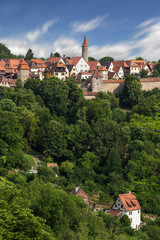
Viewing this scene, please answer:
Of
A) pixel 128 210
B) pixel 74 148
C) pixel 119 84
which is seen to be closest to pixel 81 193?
pixel 128 210

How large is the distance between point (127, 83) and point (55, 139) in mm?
20750

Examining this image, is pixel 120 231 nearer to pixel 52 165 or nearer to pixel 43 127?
pixel 52 165

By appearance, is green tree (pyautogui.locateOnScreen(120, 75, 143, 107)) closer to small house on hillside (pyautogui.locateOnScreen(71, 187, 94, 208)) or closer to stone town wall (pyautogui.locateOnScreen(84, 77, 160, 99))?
stone town wall (pyautogui.locateOnScreen(84, 77, 160, 99))

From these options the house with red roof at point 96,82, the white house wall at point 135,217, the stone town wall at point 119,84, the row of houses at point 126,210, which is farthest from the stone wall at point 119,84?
the white house wall at point 135,217

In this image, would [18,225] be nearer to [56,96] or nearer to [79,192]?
[79,192]

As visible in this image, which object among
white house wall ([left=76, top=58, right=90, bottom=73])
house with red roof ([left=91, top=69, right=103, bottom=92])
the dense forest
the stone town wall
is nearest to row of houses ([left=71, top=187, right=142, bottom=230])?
the dense forest

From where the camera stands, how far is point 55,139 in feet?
131

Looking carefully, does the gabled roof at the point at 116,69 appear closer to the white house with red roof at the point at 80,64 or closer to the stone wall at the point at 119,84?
the white house with red roof at the point at 80,64

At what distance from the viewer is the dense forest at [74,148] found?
879 inches

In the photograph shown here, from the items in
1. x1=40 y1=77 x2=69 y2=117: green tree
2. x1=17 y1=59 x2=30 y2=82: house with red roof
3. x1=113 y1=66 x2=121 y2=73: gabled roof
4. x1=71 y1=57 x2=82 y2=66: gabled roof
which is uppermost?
x1=71 y1=57 x2=82 y2=66: gabled roof

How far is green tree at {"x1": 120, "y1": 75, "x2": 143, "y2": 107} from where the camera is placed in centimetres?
5278

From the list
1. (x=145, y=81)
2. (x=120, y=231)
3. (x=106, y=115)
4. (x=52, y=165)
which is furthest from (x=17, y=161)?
(x=145, y=81)

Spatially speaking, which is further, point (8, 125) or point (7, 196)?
point (8, 125)

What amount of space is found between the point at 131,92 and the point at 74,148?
1722 centimetres
